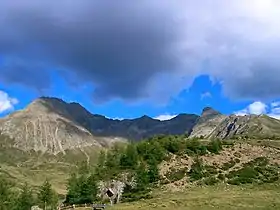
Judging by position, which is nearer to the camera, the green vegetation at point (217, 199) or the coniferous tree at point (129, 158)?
the green vegetation at point (217, 199)

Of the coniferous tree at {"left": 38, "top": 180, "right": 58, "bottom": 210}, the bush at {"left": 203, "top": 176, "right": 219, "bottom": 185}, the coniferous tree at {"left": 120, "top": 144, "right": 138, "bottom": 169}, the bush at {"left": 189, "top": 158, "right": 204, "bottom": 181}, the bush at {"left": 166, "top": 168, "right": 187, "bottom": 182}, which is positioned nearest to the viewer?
the bush at {"left": 203, "top": 176, "right": 219, "bottom": 185}

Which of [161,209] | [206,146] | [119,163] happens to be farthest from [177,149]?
[161,209]

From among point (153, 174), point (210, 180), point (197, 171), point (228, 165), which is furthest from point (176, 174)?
point (228, 165)

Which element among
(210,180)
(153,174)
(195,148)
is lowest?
(210,180)

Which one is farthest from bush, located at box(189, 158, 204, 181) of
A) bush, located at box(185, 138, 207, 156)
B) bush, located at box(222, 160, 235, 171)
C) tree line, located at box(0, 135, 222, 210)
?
tree line, located at box(0, 135, 222, 210)

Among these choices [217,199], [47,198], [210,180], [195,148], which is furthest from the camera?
[195,148]

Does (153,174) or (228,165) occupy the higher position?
(228,165)

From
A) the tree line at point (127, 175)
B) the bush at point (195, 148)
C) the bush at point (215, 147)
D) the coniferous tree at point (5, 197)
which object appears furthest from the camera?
the bush at point (215, 147)

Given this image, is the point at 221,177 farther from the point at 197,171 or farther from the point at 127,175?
the point at 127,175

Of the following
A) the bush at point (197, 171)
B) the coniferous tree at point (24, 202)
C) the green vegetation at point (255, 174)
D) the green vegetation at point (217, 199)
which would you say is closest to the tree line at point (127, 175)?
the coniferous tree at point (24, 202)

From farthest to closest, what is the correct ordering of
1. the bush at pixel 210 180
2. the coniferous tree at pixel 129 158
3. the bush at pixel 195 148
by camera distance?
the bush at pixel 195 148
the coniferous tree at pixel 129 158
the bush at pixel 210 180

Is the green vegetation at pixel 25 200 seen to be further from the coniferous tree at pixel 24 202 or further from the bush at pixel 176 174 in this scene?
the bush at pixel 176 174

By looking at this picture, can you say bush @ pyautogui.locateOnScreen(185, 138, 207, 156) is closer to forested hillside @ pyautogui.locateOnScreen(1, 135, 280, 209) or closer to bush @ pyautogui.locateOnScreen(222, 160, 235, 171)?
forested hillside @ pyautogui.locateOnScreen(1, 135, 280, 209)

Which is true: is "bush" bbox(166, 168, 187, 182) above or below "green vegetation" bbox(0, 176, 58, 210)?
above
